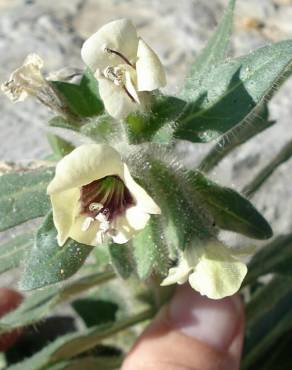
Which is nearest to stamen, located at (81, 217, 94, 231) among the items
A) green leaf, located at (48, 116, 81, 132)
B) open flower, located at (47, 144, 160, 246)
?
open flower, located at (47, 144, 160, 246)

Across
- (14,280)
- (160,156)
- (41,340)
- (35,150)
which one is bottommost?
(41,340)

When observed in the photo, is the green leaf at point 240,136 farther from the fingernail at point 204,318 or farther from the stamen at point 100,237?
the stamen at point 100,237

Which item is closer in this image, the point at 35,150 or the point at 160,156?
the point at 160,156

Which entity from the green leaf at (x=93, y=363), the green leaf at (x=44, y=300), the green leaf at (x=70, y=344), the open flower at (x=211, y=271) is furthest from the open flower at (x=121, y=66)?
the green leaf at (x=93, y=363)

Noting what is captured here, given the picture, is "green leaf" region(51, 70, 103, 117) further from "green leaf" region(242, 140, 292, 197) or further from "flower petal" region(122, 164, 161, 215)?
"green leaf" region(242, 140, 292, 197)

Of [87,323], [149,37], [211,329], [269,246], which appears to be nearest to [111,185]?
[211,329]

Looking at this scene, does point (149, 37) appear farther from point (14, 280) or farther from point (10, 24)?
point (14, 280)
